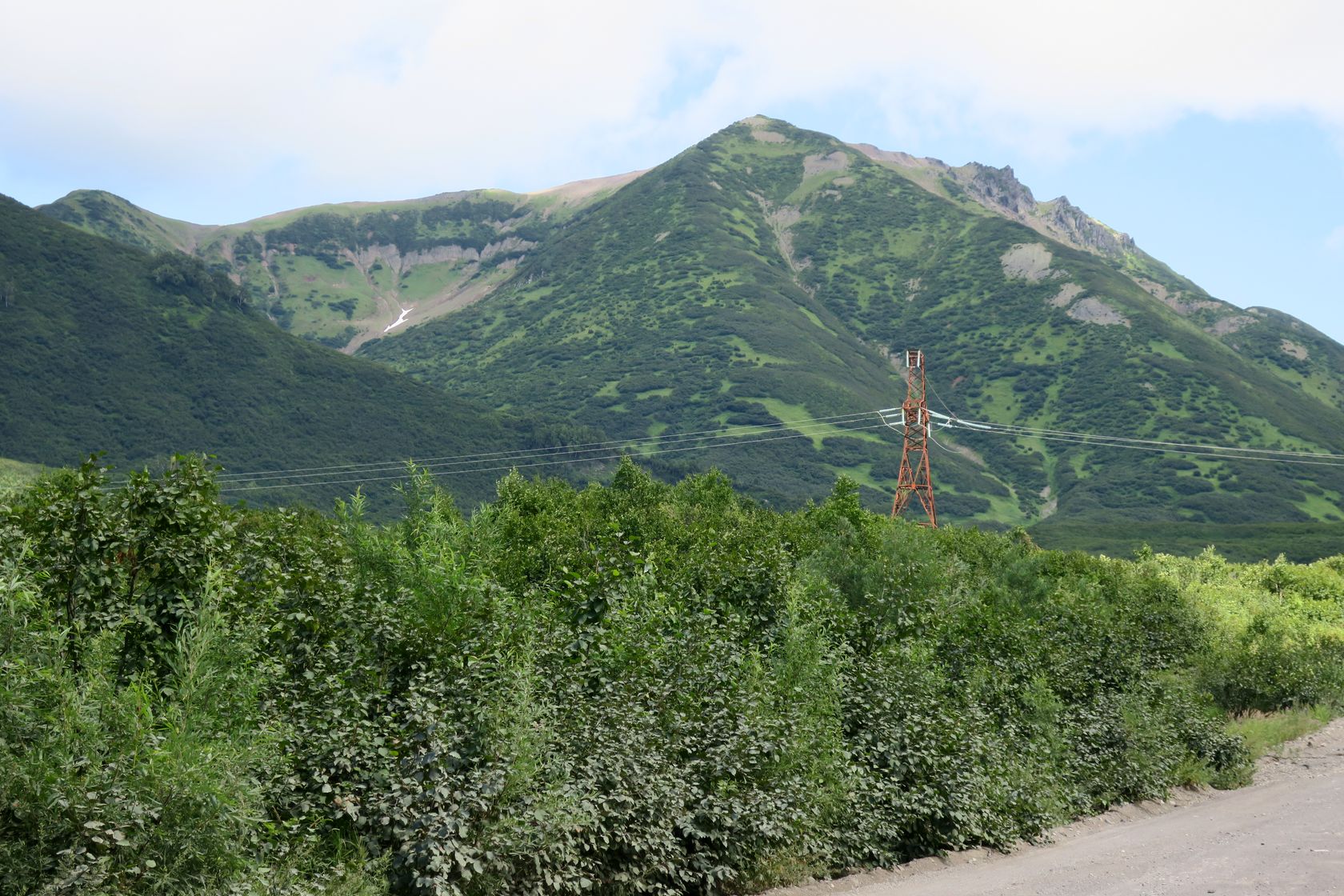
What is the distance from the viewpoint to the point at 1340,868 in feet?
53.6

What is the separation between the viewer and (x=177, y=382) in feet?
445

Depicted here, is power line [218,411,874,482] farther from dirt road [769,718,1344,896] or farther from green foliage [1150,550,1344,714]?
dirt road [769,718,1344,896]

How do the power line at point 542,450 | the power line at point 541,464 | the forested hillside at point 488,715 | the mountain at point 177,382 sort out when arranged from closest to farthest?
the forested hillside at point 488,715 < the power line at point 541,464 < the mountain at point 177,382 < the power line at point 542,450

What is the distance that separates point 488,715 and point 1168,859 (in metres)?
12.1

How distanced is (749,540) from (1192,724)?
1220 centimetres

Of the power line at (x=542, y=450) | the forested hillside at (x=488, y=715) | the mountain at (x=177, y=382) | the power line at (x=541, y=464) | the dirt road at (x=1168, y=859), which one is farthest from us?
the power line at (x=542, y=450)

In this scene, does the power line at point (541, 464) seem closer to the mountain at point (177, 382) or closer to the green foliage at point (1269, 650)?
the mountain at point (177, 382)

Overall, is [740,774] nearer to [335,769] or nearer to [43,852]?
[335,769]

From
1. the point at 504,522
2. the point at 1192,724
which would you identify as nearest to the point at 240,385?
the point at 504,522

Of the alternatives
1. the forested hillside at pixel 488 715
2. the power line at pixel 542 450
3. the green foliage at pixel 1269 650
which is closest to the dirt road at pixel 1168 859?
the forested hillside at pixel 488 715

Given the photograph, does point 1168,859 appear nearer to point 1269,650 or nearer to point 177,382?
point 1269,650

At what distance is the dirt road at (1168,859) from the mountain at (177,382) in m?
92.0

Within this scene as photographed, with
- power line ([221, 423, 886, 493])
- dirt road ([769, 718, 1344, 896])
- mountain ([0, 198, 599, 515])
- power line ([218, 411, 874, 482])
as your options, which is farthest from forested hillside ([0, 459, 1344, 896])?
mountain ([0, 198, 599, 515])

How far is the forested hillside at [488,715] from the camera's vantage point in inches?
404
